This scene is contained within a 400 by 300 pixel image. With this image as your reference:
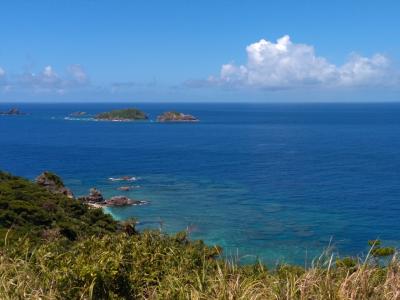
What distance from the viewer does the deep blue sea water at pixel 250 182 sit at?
60844mm

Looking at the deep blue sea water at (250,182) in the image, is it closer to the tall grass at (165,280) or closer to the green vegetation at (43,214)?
the green vegetation at (43,214)

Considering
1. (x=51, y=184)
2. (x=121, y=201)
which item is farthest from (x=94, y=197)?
(x=51, y=184)

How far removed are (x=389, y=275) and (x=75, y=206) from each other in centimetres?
5380

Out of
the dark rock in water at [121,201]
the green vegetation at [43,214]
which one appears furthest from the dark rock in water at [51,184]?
the green vegetation at [43,214]

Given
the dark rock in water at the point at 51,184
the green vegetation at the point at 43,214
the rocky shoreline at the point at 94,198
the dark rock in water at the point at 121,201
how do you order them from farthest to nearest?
the dark rock in water at the point at 51,184 < the dark rock in water at the point at 121,201 < the rocky shoreline at the point at 94,198 < the green vegetation at the point at 43,214

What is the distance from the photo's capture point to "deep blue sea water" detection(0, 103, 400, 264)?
60844mm

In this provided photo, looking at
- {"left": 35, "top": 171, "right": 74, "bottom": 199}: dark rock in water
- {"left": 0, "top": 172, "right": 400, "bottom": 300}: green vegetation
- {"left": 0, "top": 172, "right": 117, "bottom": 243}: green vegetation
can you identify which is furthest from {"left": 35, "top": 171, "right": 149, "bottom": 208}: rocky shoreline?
{"left": 0, "top": 172, "right": 400, "bottom": 300}: green vegetation

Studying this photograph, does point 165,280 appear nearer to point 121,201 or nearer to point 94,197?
point 121,201

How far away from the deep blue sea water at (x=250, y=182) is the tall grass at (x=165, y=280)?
14.0 metres

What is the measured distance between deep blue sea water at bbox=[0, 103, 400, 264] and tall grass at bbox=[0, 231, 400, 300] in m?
14.0

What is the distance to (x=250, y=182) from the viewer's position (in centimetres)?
9325

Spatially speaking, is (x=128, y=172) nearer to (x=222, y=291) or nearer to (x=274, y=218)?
(x=274, y=218)

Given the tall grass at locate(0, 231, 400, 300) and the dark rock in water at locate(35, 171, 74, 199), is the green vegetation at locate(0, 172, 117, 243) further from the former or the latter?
the tall grass at locate(0, 231, 400, 300)

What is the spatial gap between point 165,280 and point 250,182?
81.9 m
